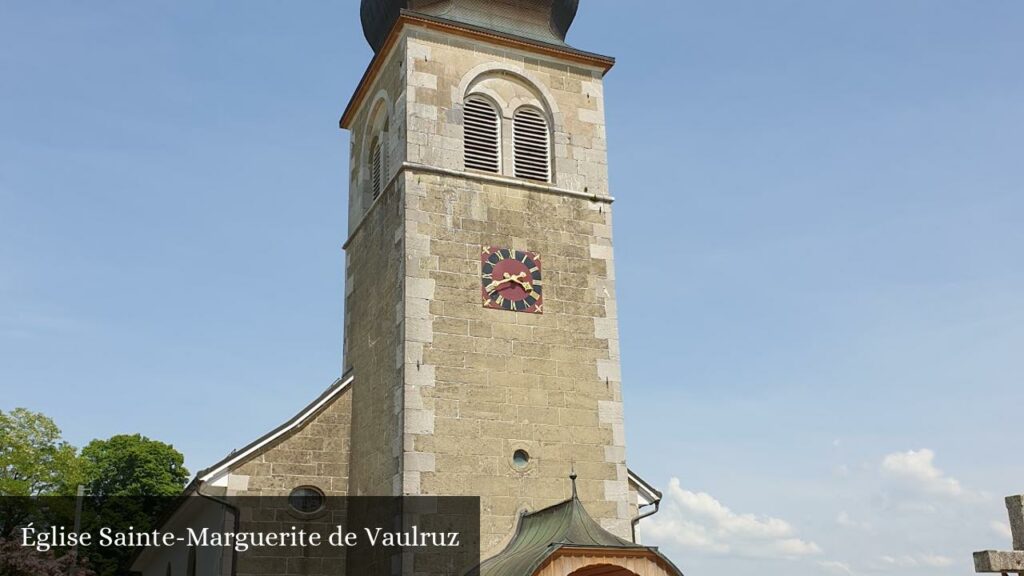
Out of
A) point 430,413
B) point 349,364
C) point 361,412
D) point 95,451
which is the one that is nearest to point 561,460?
point 430,413

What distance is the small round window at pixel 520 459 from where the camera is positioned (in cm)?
1683

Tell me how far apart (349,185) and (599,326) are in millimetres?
6696

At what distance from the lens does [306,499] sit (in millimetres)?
17969

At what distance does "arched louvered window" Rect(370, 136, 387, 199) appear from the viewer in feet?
65.6

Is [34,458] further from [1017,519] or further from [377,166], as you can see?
[1017,519]

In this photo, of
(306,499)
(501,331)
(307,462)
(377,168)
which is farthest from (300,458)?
(377,168)

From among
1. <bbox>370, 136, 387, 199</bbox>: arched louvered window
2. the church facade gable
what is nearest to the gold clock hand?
<bbox>370, 136, 387, 199</bbox>: arched louvered window

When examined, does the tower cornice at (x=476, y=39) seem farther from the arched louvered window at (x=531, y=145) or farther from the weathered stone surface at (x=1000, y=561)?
the weathered stone surface at (x=1000, y=561)

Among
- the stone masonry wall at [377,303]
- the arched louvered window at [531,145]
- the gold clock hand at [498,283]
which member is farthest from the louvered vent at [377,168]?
the gold clock hand at [498,283]

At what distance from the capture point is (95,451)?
40500 mm

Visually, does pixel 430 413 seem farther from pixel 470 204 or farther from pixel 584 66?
pixel 584 66

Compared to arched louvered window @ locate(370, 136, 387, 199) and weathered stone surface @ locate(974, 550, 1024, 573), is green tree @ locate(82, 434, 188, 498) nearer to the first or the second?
arched louvered window @ locate(370, 136, 387, 199)

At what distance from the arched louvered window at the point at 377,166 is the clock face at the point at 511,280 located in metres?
2.88

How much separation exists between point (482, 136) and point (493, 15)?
2657 mm
